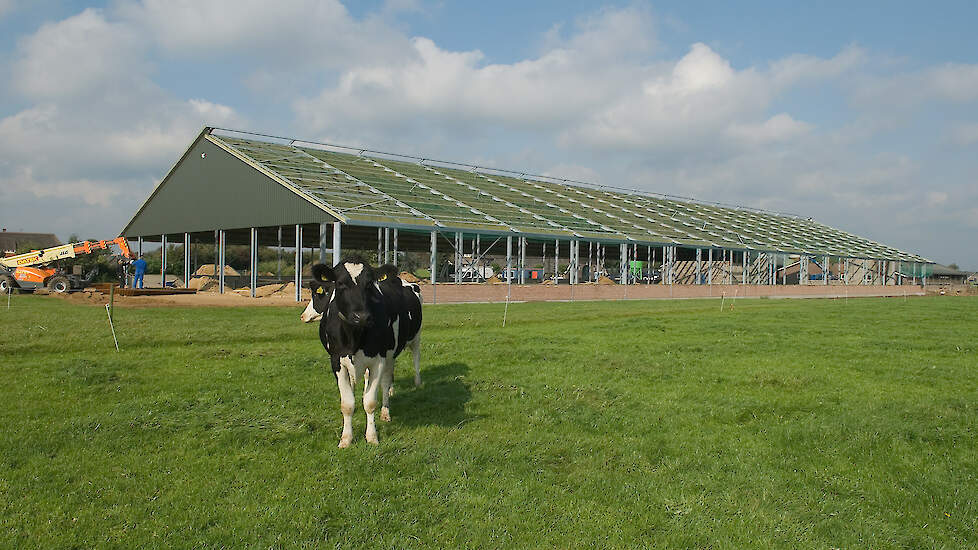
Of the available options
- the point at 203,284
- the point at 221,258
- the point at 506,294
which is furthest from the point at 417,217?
the point at 203,284

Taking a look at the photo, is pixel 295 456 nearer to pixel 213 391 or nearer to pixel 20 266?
pixel 213 391

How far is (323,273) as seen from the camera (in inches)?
317

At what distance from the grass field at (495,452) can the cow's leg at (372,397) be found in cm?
23

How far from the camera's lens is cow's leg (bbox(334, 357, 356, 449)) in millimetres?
7844

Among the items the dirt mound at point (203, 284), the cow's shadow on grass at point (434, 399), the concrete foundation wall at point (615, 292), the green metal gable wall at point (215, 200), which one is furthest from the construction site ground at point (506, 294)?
the cow's shadow on grass at point (434, 399)

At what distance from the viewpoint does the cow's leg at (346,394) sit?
784 cm

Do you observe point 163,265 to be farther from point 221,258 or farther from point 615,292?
point 615,292

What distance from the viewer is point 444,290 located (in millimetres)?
34469

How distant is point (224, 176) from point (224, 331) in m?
25.6

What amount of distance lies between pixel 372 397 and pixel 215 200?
124 feet

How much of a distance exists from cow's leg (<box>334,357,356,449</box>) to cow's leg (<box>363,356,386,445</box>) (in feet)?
0.62

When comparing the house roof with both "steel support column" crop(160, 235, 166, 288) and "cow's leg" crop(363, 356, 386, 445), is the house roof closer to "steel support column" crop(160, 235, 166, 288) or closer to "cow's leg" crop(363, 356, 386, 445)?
"steel support column" crop(160, 235, 166, 288)

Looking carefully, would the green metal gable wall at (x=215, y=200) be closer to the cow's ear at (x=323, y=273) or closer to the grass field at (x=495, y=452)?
the grass field at (x=495, y=452)

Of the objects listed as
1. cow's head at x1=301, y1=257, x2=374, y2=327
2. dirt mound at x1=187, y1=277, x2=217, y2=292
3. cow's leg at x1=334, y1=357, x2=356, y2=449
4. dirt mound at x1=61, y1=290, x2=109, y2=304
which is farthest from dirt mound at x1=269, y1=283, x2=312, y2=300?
cow's leg at x1=334, y1=357, x2=356, y2=449
